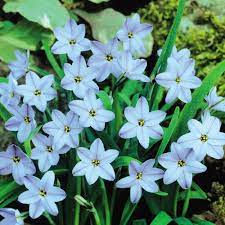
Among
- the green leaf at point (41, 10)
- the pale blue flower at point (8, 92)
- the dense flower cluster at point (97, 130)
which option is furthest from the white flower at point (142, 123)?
the green leaf at point (41, 10)

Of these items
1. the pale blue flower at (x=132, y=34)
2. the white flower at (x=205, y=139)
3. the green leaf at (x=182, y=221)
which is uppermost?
the pale blue flower at (x=132, y=34)

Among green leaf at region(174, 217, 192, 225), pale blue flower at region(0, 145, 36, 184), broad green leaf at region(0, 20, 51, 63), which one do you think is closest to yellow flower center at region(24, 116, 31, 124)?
pale blue flower at region(0, 145, 36, 184)

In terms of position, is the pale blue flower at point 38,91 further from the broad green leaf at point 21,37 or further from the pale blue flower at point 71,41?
the broad green leaf at point 21,37

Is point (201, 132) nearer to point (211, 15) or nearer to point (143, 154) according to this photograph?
point (143, 154)

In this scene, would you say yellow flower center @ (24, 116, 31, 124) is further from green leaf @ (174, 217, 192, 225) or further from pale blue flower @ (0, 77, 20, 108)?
green leaf @ (174, 217, 192, 225)

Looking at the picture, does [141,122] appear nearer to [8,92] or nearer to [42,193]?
[42,193]

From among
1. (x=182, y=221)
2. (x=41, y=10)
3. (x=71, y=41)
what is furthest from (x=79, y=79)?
(x=41, y=10)

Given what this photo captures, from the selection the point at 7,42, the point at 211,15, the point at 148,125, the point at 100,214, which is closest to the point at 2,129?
the point at 7,42

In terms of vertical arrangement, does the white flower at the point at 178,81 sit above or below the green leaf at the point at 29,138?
above
